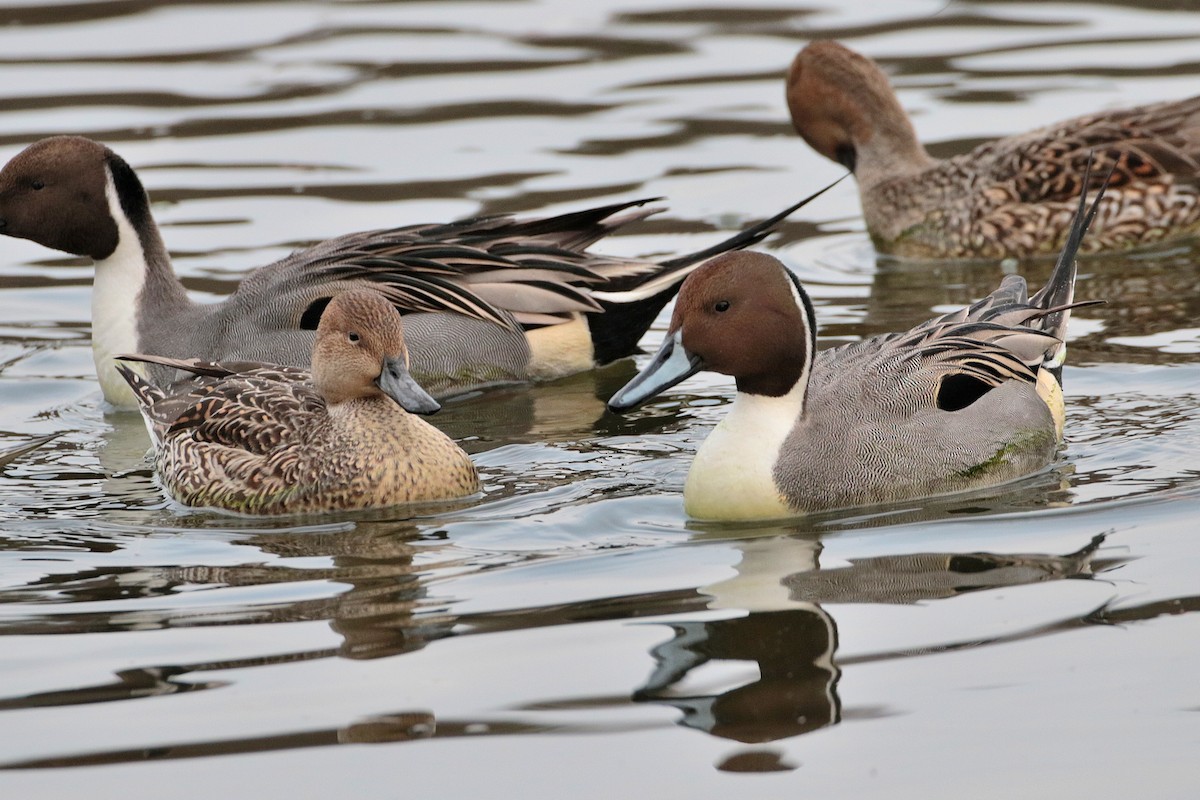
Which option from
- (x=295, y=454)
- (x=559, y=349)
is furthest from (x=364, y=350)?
(x=559, y=349)

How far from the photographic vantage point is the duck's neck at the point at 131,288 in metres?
8.62

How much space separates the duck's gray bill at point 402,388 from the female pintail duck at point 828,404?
0.73 meters

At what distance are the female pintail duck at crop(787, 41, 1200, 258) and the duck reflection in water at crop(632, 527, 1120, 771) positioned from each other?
15.2 ft

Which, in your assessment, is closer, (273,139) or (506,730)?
(506,730)

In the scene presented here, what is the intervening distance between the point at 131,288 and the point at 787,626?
182 inches

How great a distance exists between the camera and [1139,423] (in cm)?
714

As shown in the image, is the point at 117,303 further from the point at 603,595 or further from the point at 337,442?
the point at 603,595

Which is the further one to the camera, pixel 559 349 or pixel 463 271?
pixel 559 349

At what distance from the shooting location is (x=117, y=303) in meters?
8.72

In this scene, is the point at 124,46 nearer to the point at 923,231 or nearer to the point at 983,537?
the point at 923,231

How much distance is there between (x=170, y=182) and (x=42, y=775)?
7.82m

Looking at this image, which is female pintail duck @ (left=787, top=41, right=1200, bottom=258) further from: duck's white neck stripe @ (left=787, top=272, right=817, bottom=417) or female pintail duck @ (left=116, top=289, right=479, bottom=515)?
female pintail duck @ (left=116, top=289, right=479, bottom=515)

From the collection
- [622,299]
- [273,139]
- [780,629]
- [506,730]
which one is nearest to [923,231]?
[622,299]

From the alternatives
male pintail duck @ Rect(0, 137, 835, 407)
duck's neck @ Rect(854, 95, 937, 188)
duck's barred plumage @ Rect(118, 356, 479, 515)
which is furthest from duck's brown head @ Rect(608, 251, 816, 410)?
duck's neck @ Rect(854, 95, 937, 188)
